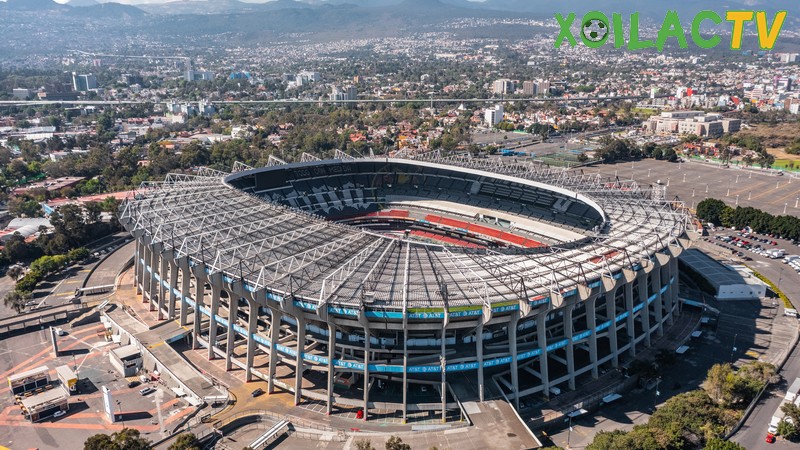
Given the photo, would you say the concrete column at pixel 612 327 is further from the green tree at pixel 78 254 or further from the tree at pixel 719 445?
the green tree at pixel 78 254

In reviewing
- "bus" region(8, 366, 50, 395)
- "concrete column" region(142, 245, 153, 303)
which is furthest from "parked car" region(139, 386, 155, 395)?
"concrete column" region(142, 245, 153, 303)

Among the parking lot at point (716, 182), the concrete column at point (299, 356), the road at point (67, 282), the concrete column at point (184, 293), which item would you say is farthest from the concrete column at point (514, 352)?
the parking lot at point (716, 182)

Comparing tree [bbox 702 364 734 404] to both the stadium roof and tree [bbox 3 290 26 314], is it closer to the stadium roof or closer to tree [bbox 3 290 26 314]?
the stadium roof

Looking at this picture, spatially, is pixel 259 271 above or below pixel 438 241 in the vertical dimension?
above

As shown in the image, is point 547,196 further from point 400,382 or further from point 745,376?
point 400,382

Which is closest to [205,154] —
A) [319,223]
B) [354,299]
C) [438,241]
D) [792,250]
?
[438,241]

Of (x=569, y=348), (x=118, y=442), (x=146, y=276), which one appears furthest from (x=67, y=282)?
(x=569, y=348)
